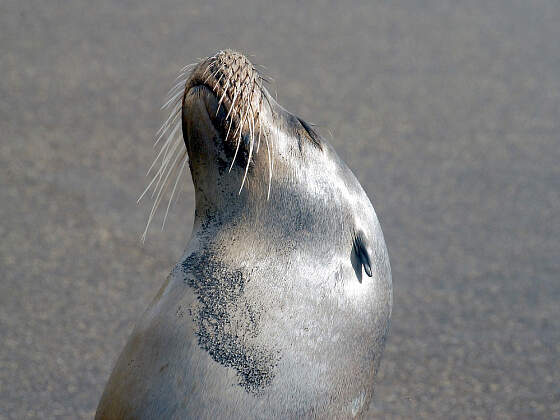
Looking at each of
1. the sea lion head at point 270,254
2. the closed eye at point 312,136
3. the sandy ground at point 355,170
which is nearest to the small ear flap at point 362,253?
the sea lion head at point 270,254

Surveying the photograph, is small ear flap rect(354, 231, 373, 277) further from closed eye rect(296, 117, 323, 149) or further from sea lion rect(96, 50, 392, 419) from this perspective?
closed eye rect(296, 117, 323, 149)

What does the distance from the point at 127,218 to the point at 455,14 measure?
160 inches

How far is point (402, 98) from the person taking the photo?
6.25 meters

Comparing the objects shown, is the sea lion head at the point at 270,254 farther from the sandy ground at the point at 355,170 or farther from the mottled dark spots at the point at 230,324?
the sandy ground at the point at 355,170

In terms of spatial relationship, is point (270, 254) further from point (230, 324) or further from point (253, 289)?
point (230, 324)

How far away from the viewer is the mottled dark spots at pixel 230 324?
2.13 metres

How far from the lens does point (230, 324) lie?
2.16 m

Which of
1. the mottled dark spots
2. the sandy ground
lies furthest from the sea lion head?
the sandy ground

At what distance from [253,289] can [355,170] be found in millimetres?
3252

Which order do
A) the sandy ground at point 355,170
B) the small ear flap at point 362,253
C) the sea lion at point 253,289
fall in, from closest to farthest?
the sea lion at point 253,289
the small ear flap at point 362,253
the sandy ground at point 355,170

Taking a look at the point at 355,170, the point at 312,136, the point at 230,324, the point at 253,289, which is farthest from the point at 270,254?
the point at 355,170

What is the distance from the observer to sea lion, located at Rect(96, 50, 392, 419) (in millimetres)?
2133

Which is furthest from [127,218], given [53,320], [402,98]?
[402,98]

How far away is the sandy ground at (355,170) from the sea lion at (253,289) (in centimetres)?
141
